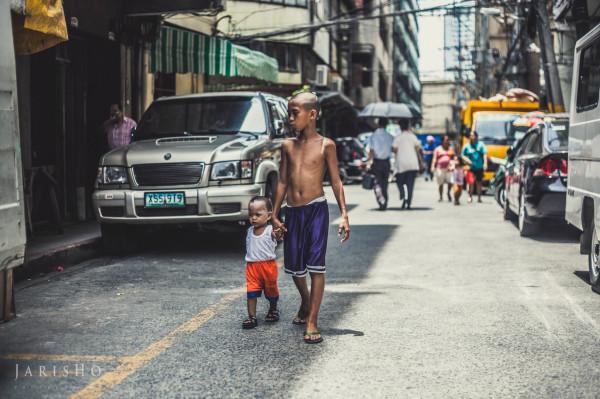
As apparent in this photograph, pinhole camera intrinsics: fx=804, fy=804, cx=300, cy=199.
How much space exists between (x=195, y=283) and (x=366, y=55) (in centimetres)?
5162

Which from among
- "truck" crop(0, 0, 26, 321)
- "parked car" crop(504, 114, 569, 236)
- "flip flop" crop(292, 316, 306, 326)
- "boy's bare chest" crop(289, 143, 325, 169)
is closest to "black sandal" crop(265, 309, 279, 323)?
"flip flop" crop(292, 316, 306, 326)

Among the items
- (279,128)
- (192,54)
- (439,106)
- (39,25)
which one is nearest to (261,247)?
(39,25)

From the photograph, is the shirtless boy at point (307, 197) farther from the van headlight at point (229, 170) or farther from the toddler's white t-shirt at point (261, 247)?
the van headlight at point (229, 170)

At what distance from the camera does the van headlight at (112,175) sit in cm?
934

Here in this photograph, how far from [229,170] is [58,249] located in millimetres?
2105

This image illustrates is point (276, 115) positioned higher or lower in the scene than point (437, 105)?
lower

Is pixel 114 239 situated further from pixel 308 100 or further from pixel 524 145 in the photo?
pixel 524 145

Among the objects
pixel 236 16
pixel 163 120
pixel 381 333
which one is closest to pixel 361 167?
pixel 236 16

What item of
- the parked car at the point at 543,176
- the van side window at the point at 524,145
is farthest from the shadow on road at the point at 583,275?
the van side window at the point at 524,145

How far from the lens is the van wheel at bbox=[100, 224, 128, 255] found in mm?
9602

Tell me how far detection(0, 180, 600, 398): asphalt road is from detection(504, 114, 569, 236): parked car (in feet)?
4.01

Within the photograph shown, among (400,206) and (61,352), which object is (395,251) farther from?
(400,206)

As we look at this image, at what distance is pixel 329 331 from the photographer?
5574mm

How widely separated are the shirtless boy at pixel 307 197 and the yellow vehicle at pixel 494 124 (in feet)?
58.9
